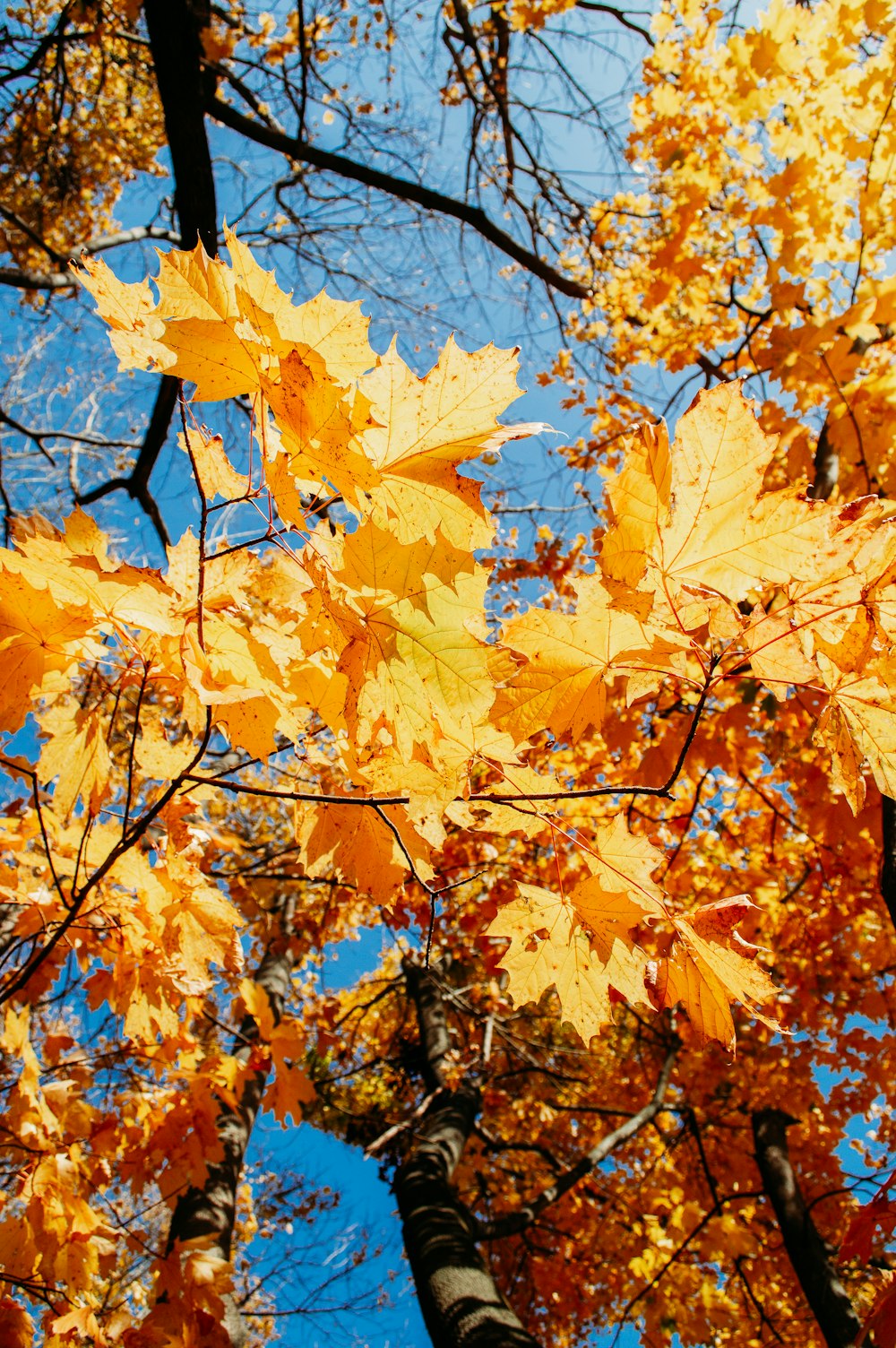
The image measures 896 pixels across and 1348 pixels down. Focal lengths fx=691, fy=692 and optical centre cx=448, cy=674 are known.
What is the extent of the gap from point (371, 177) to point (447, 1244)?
211 inches

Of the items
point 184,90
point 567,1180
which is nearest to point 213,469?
point 184,90

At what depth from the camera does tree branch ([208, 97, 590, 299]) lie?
326 centimetres

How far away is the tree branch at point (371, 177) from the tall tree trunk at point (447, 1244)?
395 centimetres

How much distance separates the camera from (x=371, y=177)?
138 inches

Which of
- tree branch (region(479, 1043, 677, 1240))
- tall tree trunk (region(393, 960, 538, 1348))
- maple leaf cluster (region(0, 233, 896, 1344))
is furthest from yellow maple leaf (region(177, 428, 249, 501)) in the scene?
tree branch (region(479, 1043, 677, 1240))

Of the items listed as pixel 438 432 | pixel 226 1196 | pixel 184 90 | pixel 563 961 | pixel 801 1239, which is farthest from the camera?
pixel 801 1239

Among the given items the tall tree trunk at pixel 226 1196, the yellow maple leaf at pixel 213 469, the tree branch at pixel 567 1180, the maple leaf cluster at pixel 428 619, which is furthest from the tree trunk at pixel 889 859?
the tree branch at pixel 567 1180

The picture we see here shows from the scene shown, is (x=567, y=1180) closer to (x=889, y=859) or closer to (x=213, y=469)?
(x=889, y=859)

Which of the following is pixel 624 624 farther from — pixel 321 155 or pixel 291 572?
pixel 321 155

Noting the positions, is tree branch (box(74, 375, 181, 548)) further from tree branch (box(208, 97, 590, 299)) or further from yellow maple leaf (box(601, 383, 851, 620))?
yellow maple leaf (box(601, 383, 851, 620))

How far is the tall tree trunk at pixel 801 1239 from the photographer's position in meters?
3.46

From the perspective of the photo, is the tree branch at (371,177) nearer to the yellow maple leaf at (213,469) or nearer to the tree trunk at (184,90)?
the tree trunk at (184,90)

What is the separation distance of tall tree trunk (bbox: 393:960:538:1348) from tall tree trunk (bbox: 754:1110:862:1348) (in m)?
1.67

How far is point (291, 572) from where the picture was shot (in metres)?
0.82
